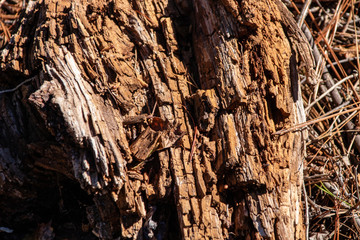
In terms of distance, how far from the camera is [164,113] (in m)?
2.11

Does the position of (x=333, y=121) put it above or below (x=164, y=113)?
below

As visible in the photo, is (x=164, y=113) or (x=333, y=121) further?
(x=333, y=121)

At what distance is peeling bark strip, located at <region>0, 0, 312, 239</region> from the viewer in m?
1.92

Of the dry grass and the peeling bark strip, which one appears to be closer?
the peeling bark strip

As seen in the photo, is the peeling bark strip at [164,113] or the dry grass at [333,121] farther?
the dry grass at [333,121]

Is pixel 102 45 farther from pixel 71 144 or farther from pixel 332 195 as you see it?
pixel 332 195

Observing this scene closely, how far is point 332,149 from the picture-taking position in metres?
2.72

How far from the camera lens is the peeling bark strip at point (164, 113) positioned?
1.92 m

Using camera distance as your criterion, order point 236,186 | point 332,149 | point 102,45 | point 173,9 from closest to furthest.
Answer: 1. point 236,186
2. point 102,45
3. point 173,9
4. point 332,149

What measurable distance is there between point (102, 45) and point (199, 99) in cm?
74

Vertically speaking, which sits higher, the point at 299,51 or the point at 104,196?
the point at 299,51

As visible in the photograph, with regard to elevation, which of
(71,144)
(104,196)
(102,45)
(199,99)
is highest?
(102,45)

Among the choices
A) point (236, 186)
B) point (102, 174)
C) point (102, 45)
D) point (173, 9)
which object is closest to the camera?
point (102, 174)

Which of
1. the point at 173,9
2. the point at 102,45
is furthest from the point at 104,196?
the point at 173,9
